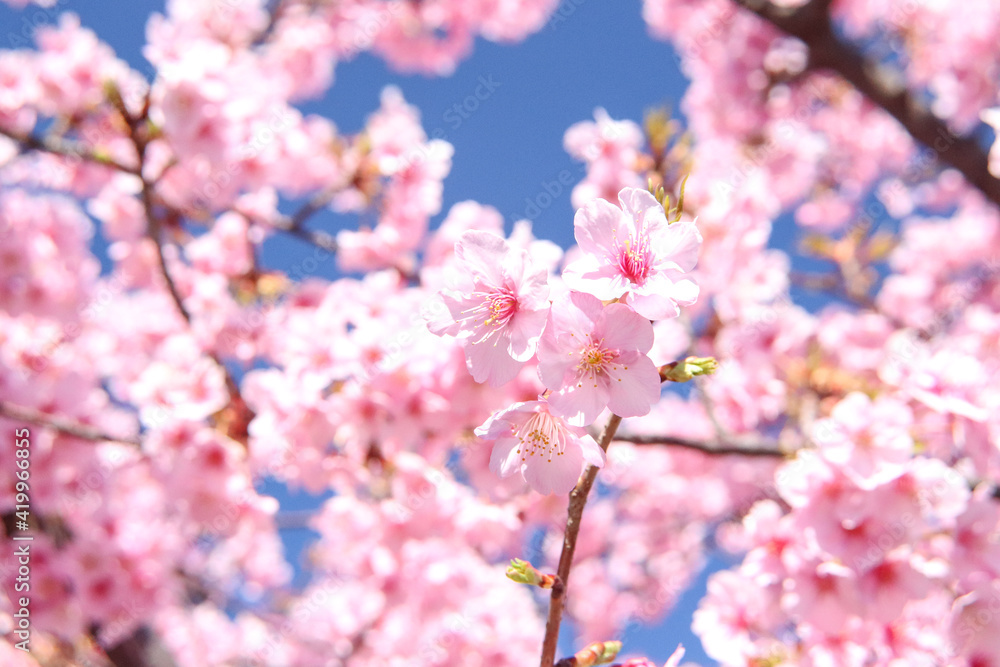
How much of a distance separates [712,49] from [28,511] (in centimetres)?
669

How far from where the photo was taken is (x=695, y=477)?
20.7 feet

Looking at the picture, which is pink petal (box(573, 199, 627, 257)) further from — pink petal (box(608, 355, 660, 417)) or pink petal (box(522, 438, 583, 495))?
pink petal (box(522, 438, 583, 495))

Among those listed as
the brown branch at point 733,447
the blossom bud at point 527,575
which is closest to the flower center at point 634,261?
the blossom bud at point 527,575

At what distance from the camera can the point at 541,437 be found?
43.8 inches

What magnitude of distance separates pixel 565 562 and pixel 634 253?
1.75 ft

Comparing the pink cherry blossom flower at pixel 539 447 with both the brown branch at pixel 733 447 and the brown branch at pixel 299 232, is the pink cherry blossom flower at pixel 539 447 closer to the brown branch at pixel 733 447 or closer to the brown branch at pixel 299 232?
the brown branch at pixel 733 447

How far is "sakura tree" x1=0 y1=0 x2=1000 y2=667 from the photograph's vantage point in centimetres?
113

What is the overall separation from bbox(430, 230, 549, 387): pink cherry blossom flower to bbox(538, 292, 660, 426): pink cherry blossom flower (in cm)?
4

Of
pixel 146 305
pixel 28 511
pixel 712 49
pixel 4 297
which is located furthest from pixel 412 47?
pixel 28 511

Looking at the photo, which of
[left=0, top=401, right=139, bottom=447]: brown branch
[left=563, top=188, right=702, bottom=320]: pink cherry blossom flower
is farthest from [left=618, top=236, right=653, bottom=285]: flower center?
[left=0, top=401, right=139, bottom=447]: brown branch

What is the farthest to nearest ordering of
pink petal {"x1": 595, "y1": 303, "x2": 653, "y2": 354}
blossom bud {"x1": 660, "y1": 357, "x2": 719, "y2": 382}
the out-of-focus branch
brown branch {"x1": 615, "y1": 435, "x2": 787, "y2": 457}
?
1. the out-of-focus branch
2. brown branch {"x1": 615, "y1": 435, "x2": 787, "y2": 457}
3. blossom bud {"x1": 660, "y1": 357, "x2": 719, "y2": 382}
4. pink petal {"x1": 595, "y1": 303, "x2": 653, "y2": 354}

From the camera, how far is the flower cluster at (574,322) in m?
1.00

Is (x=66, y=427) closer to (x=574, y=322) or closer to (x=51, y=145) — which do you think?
(x=51, y=145)

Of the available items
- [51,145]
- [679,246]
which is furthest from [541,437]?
[51,145]
